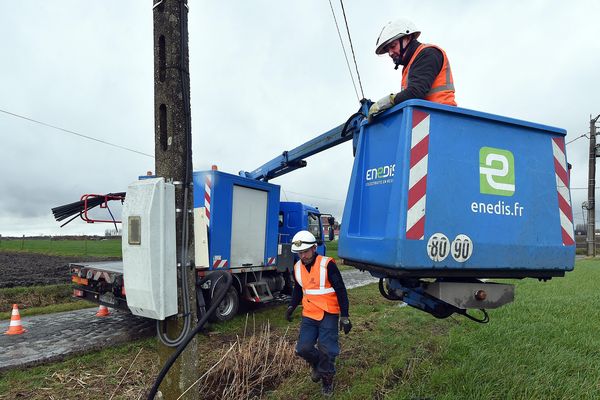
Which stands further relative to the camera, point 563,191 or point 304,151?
point 304,151

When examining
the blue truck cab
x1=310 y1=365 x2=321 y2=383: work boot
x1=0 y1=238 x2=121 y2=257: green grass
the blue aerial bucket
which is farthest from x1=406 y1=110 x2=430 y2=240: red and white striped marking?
x1=0 y1=238 x2=121 y2=257: green grass

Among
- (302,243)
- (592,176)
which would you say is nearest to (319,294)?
(302,243)

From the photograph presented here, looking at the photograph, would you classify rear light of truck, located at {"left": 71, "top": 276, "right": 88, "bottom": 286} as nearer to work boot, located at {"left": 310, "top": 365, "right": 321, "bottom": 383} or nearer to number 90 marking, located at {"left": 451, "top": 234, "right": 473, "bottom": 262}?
work boot, located at {"left": 310, "top": 365, "right": 321, "bottom": 383}

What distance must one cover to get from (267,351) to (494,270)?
9.02 feet

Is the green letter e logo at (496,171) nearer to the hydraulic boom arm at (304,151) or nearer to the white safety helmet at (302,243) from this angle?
the hydraulic boom arm at (304,151)

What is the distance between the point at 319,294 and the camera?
4.46 m

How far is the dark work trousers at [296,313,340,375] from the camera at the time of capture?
415cm

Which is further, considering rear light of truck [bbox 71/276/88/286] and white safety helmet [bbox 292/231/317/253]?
rear light of truck [bbox 71/276/88/286]

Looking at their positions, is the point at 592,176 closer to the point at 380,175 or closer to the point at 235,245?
the point at 235,245

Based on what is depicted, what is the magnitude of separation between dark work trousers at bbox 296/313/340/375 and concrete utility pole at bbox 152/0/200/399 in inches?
69.7

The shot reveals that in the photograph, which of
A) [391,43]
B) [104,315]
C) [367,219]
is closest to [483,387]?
[367,219]

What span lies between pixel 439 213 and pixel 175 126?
1778 millimetres

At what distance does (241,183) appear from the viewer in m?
8.19

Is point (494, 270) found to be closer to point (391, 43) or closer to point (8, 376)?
point (391, 43)
